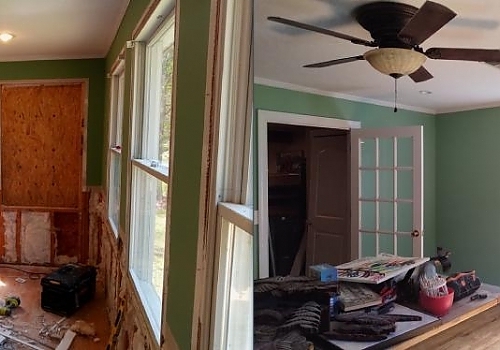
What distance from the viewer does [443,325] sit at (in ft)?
1.78

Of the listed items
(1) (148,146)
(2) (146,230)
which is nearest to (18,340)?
(2) (146,230)

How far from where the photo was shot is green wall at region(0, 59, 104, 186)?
5062mm

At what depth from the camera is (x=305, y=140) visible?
0.63m

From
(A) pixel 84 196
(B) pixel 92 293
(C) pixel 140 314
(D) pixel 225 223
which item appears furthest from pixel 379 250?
(A) pixel 84 196

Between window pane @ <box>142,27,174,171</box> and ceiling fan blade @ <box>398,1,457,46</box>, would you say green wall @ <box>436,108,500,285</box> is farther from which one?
window pane @ <box>142,27,174,171</box>

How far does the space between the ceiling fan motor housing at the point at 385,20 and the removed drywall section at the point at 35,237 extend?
5321mm

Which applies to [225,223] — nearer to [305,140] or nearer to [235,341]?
[235,341]

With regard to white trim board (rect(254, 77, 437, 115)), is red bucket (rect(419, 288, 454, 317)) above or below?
below

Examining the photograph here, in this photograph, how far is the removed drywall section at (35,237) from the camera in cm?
516

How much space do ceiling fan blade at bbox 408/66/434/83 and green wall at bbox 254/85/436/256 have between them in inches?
1.7

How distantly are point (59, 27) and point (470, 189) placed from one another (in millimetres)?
3941

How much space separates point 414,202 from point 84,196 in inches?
200

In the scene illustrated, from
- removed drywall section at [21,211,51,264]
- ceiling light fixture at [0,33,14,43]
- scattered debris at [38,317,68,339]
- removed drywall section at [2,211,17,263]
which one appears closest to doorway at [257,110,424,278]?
scattered debris at [38,317,68,339]

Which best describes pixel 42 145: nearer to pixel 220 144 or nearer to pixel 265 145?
pixel 220 144
